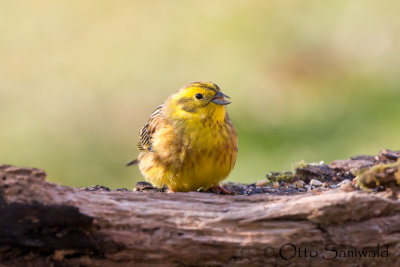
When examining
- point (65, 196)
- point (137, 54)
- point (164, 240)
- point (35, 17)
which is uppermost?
point (35, 17)

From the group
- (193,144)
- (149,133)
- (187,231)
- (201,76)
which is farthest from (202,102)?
(201,76)

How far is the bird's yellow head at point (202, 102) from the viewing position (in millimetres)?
5270

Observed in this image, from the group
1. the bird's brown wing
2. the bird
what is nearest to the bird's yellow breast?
the bird

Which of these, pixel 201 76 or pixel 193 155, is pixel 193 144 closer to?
pixel 193 155

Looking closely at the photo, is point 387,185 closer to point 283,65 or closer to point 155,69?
point 283,65

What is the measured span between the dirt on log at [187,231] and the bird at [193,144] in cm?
109

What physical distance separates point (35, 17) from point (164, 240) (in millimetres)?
10834

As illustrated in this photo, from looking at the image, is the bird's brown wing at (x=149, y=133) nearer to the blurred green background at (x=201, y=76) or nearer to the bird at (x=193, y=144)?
the bird at (x=193, y=144)

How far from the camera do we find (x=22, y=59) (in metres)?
12.1

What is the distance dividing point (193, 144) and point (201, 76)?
5.54 metres

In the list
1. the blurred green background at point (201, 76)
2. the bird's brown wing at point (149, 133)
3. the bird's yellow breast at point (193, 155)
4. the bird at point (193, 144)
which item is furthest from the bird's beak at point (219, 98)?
the blurred green background at point (201, 76)

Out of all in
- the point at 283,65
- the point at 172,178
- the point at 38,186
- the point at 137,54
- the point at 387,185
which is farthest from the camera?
the point at 137,54

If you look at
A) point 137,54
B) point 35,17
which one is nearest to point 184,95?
point 137,54

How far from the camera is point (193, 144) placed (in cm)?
502
